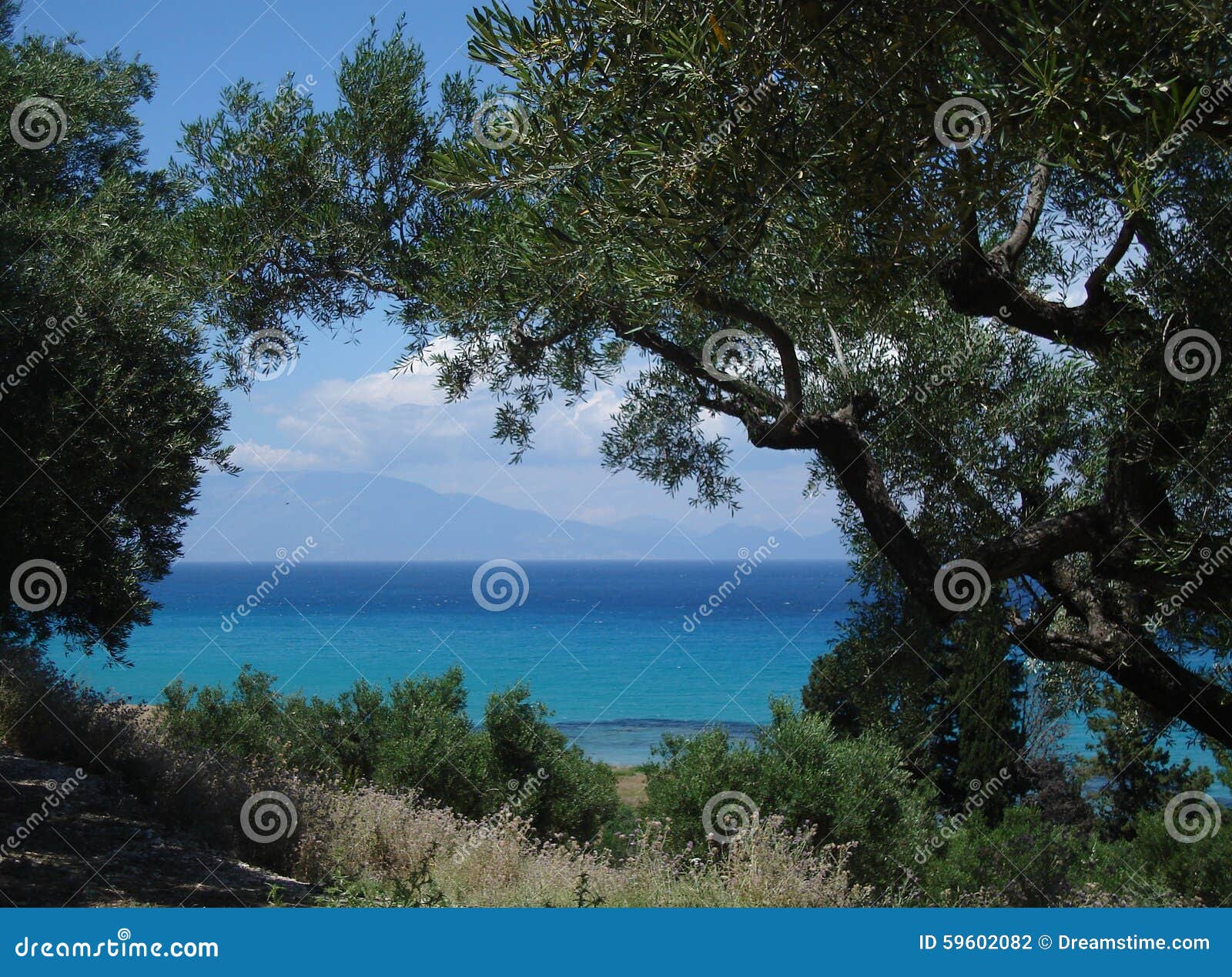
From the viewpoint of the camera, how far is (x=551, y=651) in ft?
192

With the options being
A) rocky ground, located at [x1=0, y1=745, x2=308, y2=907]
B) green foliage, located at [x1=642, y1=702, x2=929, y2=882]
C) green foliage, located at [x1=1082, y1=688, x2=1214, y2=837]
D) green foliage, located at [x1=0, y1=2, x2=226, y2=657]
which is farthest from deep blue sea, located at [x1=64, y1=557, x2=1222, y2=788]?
green foliage, located at [x1=642, y1=702, x2=929, y2=882]

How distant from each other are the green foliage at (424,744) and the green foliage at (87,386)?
12.3 feet

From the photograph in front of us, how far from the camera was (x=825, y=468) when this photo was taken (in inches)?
379

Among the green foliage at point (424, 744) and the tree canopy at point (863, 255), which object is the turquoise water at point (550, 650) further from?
the tree canopy at point (863, 255)

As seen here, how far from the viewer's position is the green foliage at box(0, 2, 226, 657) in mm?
7000

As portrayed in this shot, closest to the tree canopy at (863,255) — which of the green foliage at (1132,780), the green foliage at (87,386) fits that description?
the green foliage at (87,386)

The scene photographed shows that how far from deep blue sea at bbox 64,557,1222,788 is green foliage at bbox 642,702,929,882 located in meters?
16.7

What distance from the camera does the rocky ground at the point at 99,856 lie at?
21.5 ft

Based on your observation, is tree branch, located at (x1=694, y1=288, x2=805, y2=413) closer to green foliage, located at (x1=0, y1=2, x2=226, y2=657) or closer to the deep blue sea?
green foliage, located at (x1=0, y1=2, x2=226, y2=657)

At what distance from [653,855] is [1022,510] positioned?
4395 millimetres

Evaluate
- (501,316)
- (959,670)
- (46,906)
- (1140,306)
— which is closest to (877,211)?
(1140,306)

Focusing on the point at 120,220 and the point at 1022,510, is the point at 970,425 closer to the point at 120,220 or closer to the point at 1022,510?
the point at 1022,510

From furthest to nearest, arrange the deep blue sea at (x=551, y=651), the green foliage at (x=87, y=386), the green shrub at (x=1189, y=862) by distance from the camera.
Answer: the deep blue sea at (x=551, y=651)
the green shrub at (x=1189, y=862)
the green foliage at (x=87, y=386)

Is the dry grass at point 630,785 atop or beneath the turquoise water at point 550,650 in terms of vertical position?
beneath
